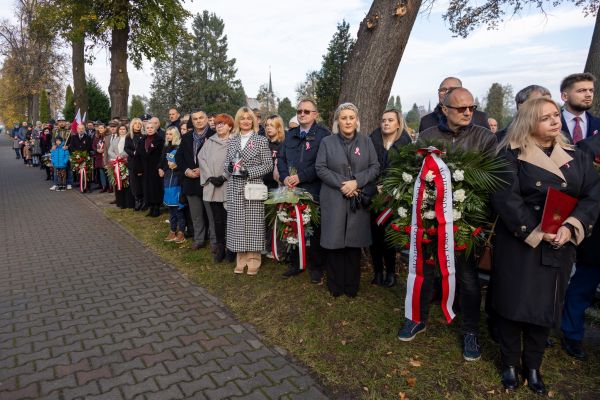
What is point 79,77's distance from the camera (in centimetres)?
1886

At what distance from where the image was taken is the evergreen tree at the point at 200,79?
169 feet

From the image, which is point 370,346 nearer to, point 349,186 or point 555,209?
point 349,186

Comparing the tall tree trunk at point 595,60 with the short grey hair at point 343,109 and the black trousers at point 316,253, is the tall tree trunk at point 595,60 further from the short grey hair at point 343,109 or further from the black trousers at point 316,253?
the black trousers at point 316,253

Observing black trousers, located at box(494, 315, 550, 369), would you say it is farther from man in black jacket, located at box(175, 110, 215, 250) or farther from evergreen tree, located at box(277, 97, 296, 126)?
evergreen tree, located at box(277, 97, 296, 126)

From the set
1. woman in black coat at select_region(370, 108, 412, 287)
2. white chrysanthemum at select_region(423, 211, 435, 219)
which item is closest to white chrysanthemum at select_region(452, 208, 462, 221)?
white chrysanthemum at select_region(423, 211, 435, 219)

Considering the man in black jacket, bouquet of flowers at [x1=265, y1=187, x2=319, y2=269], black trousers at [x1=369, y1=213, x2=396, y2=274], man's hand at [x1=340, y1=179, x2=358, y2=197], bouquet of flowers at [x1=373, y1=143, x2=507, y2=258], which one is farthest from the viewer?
the man in black jacket

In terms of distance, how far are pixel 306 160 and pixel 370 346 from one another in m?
2.20

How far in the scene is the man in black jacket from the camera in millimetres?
6516

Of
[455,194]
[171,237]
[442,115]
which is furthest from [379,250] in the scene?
[171,237]

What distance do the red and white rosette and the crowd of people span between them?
0.12 m

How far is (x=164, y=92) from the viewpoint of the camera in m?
52.9

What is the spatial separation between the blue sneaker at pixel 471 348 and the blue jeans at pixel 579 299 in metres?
0.80

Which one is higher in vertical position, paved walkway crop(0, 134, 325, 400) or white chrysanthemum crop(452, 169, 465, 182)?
white chrysanthemum crop(452, 169, 465, 182)

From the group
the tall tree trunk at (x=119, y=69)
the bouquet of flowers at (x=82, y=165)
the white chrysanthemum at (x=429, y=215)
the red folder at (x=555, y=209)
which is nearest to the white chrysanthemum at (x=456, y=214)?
the white chrysanthemum at (x=429, y=215)
